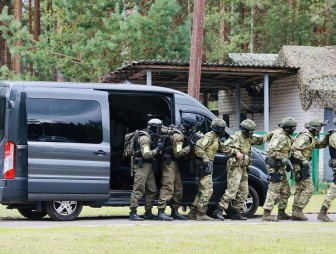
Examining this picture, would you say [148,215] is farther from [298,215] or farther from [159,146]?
[298,215]

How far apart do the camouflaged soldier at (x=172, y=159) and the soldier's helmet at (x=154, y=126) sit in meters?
0.23

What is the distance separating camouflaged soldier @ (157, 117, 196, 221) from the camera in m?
16.5

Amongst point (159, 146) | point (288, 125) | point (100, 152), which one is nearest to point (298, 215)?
A: point (288, 125)

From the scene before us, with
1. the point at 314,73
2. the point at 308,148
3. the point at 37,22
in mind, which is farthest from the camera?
the point at 37,22

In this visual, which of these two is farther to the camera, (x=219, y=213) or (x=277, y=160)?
(x=219, y=213)

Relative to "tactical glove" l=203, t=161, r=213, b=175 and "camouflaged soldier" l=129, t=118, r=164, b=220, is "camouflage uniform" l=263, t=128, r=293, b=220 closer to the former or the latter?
"tactical glove" l=203, t=161, r=213, b=175

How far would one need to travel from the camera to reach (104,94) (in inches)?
648

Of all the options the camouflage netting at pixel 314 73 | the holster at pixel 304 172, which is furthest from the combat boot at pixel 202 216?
the camouflage netting at pixel 314 73

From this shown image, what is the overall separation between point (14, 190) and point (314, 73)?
1427 cm

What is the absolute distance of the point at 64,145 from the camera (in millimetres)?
16047
